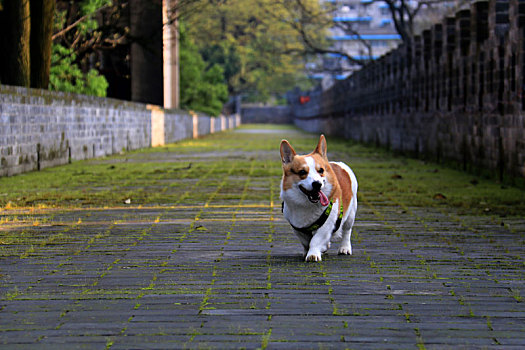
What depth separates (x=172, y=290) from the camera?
580 centimetres

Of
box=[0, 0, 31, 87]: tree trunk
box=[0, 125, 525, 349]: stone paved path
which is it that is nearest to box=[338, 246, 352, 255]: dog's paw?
box=[0, 125, 525, 349]: stone paved path

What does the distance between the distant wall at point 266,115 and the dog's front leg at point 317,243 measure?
396 feet

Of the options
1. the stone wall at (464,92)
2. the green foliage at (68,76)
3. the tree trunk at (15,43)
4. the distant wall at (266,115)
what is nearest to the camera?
the stone wall at (464,92)

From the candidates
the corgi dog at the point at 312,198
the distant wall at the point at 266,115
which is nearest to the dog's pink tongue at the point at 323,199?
the corgi dog at the point at 312,198

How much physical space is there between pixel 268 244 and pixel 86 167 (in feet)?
37.6

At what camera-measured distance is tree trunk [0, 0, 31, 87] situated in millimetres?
18906

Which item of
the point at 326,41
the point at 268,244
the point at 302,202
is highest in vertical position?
the point at 326,41

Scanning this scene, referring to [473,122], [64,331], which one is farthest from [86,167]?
[64,331]

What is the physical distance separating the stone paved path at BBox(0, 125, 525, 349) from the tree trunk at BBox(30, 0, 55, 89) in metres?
10.9

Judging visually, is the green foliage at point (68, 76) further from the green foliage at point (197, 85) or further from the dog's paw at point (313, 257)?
the green foliage at point (197, 85)

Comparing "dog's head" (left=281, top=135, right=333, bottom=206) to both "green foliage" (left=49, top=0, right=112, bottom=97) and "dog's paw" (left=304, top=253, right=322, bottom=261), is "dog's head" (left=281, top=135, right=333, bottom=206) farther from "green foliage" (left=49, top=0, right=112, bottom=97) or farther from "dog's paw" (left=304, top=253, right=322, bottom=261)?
"green foliage" (left=49, top=0, right=112, bottom=97)

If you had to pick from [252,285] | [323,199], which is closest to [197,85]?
[323,199]

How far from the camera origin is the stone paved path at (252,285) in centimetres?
459

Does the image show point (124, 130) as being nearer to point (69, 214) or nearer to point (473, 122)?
point (473, 122)
